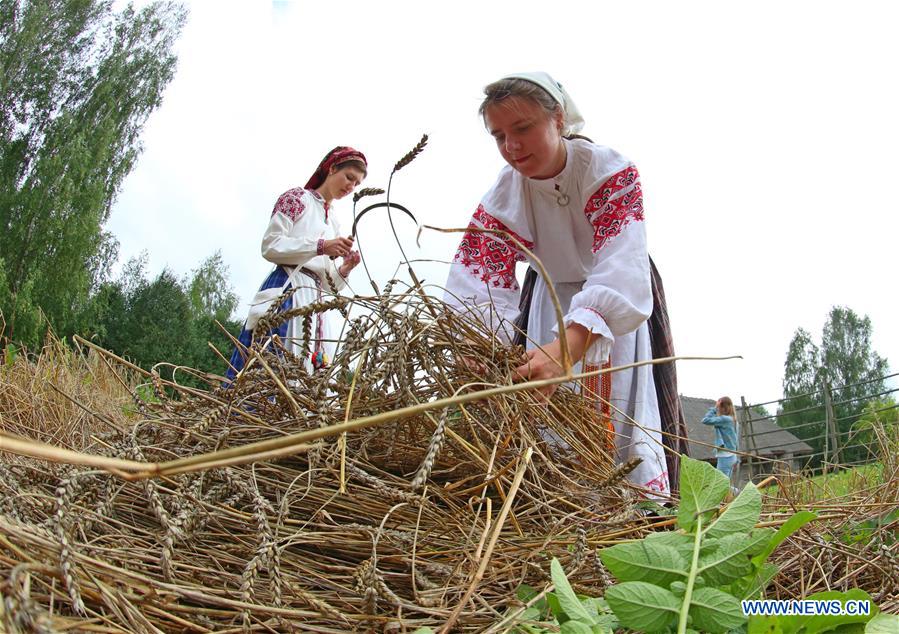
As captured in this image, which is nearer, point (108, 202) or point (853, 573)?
point (853, 573)

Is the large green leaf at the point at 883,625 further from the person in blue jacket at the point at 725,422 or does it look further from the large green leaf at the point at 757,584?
the person in blue jacket at the point at 725,422

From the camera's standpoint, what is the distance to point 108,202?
1652 centimetres

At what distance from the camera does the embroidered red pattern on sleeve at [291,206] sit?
2965mm

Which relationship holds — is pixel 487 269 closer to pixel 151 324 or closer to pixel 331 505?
pixel 331 505

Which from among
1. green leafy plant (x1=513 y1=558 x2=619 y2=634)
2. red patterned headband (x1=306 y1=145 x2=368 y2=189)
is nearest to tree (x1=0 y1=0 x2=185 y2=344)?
red patterned headband (x1=306 y1=145 x2=368 y2=189)

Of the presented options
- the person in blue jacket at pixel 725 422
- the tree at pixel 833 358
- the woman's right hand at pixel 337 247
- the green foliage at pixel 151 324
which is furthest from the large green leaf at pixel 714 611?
the tree at pixel 833 358

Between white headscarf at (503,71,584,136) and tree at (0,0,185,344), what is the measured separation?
12.2 m

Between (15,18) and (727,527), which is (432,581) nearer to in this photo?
(727,527)

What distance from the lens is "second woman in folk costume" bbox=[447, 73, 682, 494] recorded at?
1.30m

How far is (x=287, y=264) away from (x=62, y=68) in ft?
53.0

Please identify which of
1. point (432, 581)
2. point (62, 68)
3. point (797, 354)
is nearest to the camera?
point (432, 581)

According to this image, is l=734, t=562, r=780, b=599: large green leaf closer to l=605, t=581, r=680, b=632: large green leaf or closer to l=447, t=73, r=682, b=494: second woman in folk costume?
l=605, t=581, r=680, b=632: large green leaf

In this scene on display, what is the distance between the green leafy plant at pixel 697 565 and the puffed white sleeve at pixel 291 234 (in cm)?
237

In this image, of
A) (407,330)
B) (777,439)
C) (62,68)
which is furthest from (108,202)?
(777,439)
